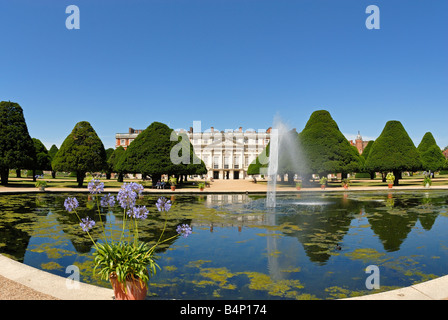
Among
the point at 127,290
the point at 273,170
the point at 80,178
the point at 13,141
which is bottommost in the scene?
the point at 127,290

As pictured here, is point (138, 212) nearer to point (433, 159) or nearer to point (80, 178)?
point (80, 178)

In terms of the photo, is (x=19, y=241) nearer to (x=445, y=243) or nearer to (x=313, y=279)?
(x=313, y=279)

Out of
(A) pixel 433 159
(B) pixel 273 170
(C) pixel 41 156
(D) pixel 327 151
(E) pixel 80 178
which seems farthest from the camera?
(A) pixel 433 159

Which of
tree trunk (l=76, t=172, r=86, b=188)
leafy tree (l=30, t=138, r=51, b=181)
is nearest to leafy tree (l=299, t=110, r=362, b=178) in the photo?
tree trunk (l=76, t=172, r=86, b=188)

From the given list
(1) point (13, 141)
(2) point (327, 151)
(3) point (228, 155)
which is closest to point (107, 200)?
(1) point (13, 141)

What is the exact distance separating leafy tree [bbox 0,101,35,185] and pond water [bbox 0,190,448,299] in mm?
24265

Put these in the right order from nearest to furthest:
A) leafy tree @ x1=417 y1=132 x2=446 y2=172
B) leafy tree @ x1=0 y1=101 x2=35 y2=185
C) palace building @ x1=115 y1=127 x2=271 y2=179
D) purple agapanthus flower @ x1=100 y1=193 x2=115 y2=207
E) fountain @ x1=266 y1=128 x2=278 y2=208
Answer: purple agapanthus flower @ x1=100 y1=193 x2=115 y2=207 → fountain @ x1=266 y1=128 x2=278 y2=208 → leafy tree @ x1=0 y1=101 x2=35 y2=185 → leafy tree @ x1=417 y1=132 x2=446 y2=172 → palace building @ x1=115 y1=127 x2=271 y2=179

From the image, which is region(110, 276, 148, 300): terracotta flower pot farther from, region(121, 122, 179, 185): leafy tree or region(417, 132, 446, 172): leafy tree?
region(417, 132, 446, 172): leafy tree

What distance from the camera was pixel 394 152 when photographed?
3797cm

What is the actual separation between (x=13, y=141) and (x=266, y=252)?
36072 mm

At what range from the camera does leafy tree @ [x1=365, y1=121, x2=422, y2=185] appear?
1467 inches

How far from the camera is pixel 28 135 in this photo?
35.6m

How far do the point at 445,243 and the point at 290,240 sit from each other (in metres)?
4.36
